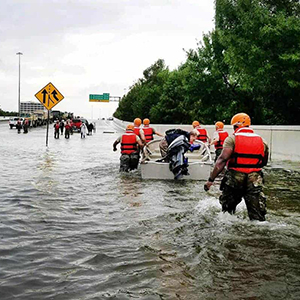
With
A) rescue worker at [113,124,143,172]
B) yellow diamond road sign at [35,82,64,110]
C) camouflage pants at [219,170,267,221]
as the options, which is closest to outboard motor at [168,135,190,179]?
rescue worker at [113,124,143,172]

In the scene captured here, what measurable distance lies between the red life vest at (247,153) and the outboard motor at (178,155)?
589 centimetres

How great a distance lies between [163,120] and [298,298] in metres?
57.2

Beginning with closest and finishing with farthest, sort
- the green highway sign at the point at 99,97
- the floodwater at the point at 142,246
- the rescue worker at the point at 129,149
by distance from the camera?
the floodwater at the point at 142,246 → the rescue worker at the point at 129,149 → the green highway sign at the point at 99,97

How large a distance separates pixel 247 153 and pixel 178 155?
614cm

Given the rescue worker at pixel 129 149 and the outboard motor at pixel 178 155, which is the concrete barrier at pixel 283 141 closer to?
the rescue worker at pixel 129 149

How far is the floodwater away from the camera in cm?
504

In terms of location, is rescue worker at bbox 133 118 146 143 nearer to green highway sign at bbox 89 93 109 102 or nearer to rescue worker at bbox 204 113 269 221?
rescue worker at bbox 204 113 269 221

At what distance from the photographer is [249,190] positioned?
7.54m

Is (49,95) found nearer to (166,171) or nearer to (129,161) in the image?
(129,161)

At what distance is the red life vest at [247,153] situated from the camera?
294 inches

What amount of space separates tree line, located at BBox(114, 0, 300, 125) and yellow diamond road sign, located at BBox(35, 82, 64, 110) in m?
9.42

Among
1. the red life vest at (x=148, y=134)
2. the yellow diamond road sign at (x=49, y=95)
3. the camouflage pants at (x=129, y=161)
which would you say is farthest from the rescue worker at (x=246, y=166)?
the yellow diamond road sign at (x=49, y=95)

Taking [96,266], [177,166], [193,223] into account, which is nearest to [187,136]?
[177,166]

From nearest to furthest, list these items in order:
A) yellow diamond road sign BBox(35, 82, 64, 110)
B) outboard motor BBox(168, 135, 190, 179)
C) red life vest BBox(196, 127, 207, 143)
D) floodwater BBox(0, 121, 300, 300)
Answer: floodwater BBox(0, 121, 300, 300), outboard motor BBox(168, 135, 190, 179), red life vest BBox(196, 127, 207, 143), yellow diamond road sign BBox(35, 82, 64, 110)
